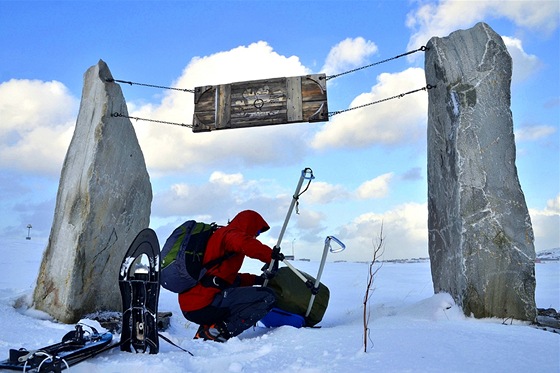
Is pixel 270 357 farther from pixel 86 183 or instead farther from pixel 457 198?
pixel 86 183

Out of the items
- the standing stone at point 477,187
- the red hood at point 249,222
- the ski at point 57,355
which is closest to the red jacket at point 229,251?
the red hood at point 249,222

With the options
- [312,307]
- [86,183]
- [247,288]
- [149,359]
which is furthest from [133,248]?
[86,183]

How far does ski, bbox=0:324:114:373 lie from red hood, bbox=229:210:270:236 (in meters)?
1.77

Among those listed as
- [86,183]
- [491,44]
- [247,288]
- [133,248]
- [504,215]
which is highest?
[491,44]

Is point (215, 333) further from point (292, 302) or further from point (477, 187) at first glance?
point (477, 187)

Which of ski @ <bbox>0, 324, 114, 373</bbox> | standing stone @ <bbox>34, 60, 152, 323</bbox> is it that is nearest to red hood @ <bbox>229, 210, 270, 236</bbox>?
ski @ <bbox>0, 324, 114, 373</bbox>

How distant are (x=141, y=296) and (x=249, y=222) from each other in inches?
59.2

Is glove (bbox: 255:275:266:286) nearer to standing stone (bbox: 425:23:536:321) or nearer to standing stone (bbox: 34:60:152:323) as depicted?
standing stone (bbox: 425:23:536:321)

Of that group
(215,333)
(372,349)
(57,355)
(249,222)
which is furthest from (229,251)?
(57,355)

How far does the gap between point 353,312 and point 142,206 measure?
379cm

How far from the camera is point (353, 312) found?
267 inches

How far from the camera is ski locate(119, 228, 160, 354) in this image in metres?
3.84

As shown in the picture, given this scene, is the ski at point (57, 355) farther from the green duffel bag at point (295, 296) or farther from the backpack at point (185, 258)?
the green duffel bag at point (295, 296)

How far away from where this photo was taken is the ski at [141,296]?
384 cm
